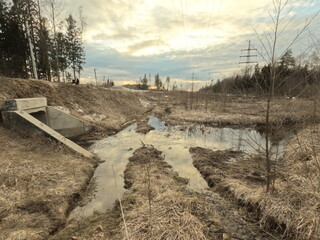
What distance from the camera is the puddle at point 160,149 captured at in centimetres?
525

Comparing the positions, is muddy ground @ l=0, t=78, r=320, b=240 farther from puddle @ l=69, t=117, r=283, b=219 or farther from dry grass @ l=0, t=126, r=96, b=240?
puddle @ l=69, t=117, r=283, b=219

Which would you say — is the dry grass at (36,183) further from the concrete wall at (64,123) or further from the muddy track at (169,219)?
the concrete wall at (64,123)

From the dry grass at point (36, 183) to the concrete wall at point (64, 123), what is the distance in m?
3.06

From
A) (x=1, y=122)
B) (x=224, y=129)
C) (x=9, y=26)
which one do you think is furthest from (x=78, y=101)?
(x=9, y=26)

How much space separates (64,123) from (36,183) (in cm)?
631

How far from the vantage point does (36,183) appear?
5266mm

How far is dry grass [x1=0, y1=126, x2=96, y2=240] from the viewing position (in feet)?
12.7

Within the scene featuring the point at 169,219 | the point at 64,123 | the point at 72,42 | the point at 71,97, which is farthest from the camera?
the point at 72,42

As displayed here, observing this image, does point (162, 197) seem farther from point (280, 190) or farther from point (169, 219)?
point (280, 190)

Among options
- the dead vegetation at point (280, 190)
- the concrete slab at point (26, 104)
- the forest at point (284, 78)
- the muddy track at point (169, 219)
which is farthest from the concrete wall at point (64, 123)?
the forest at point (284, 78)

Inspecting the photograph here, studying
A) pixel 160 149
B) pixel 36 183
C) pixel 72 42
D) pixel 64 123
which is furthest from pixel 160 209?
pixel 72 42

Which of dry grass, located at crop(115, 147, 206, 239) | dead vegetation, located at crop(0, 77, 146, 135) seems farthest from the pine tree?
dry grass, located at crop(115, 147, 206, 239)

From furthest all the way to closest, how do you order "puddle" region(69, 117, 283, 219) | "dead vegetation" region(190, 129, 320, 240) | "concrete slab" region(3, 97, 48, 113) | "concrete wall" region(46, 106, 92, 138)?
1. "concrete wall" region(46, 106, 92, 138)
2. "concrete slab" region(3, 97, 48, 113)
3. "puddle" region(69, 117, 283, 219)
4. "dead vegetation" region(190, 129, 320, 240)

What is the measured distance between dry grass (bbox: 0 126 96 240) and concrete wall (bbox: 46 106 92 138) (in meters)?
3.06
